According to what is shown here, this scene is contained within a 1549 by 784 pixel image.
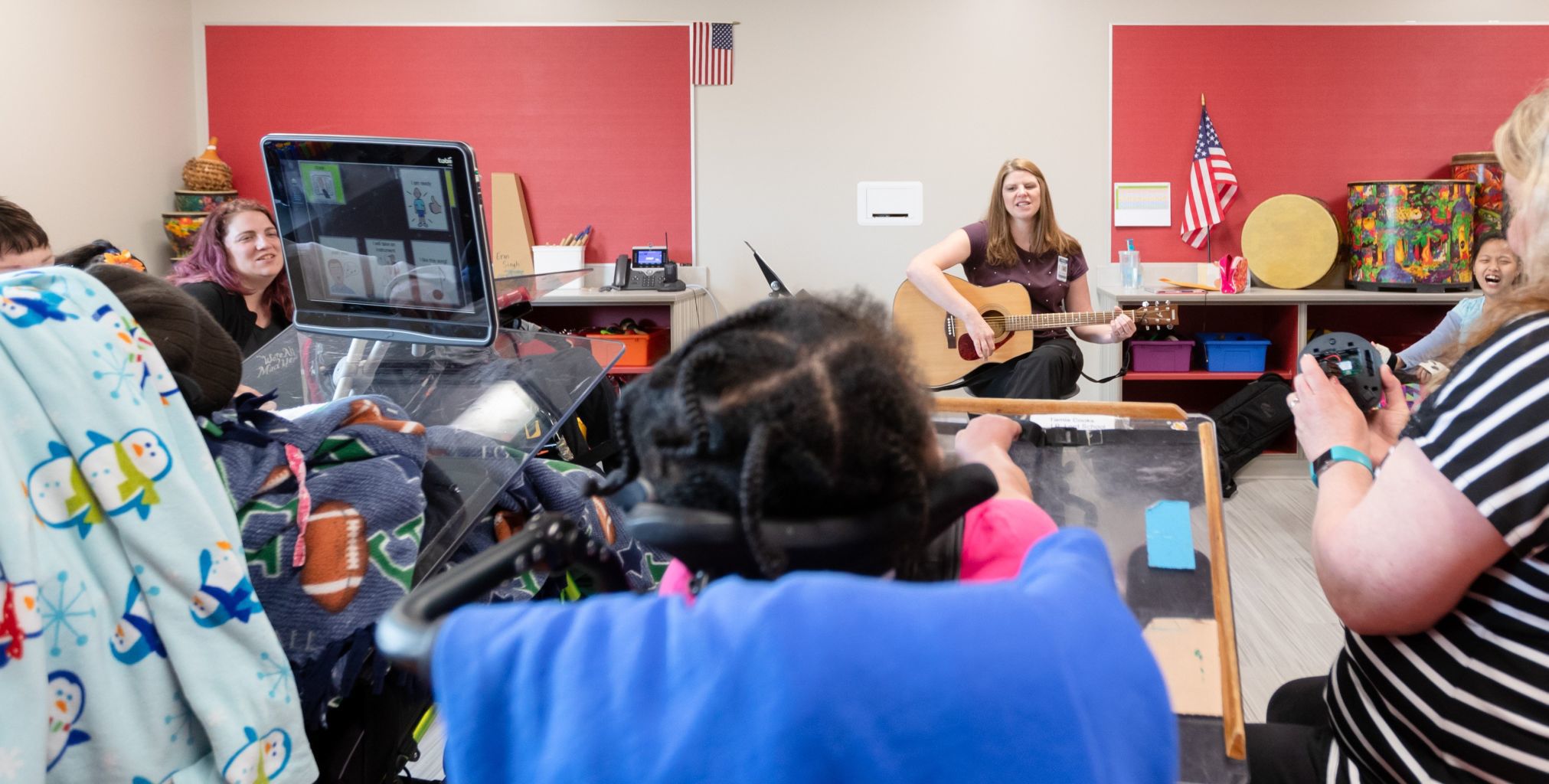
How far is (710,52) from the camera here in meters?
4.98

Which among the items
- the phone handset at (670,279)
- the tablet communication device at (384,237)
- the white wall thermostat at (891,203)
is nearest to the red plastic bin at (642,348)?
the phone handset at (670,279)

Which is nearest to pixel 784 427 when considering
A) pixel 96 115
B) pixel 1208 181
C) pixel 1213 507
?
pixel 1213 507

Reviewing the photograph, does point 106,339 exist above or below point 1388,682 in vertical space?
above

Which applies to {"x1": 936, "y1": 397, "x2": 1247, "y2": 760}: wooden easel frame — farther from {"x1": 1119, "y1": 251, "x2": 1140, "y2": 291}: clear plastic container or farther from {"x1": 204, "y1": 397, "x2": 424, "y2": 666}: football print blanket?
{"x1": 1119, "y1": 251, "x2": 1140, "y2": 291}: clear plastic container

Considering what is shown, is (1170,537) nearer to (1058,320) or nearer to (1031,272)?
(1058,320)

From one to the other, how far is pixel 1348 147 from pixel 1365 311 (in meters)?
0.84

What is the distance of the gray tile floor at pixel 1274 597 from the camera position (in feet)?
8.36

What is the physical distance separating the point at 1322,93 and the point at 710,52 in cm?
304

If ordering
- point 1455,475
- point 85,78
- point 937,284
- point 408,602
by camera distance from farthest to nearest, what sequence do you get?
point 85,78 < point 937,284 < point 1455,475 < point 408,602

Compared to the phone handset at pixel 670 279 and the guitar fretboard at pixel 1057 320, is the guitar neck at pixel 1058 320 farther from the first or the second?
the phone handset at pixel 670 279

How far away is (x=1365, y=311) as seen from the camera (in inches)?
199

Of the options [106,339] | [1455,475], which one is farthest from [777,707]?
[106,339]

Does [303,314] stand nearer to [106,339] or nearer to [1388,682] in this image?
[106,339]

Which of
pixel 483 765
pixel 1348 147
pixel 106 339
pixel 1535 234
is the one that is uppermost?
pixel 1348 147
